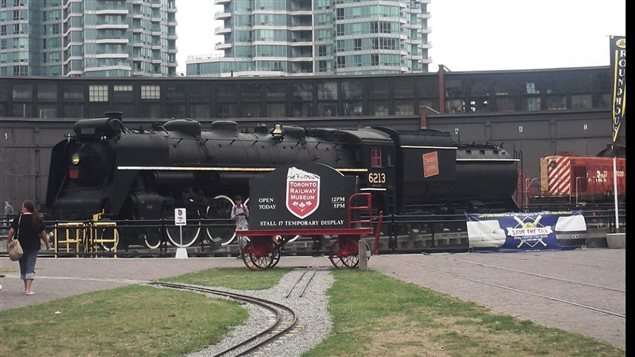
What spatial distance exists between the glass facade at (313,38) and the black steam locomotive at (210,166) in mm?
92364

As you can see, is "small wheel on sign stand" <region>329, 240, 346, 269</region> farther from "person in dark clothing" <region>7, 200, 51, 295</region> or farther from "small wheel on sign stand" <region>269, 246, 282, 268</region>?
"person in dark clothing" <region>7, 200, 51, 295</region>

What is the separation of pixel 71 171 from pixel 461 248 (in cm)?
1323

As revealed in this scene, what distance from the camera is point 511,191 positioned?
40.0 meters

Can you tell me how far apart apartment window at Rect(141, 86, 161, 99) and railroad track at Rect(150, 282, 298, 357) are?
35.7 metres

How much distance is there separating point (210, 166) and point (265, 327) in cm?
1805

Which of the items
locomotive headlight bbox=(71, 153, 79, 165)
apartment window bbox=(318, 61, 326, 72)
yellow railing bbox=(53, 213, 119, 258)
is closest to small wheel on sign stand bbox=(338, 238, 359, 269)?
yellow railing bbox=(53, 213, 119, 258)

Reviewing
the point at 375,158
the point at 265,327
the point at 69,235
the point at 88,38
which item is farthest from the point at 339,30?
the point at 265,327

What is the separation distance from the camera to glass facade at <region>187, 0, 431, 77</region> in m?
128

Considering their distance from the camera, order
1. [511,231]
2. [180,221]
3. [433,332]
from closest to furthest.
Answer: [433,332], [180,221], [511,231]

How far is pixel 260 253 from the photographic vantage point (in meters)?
21.8

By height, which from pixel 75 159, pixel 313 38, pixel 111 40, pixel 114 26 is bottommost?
pixel 75 159

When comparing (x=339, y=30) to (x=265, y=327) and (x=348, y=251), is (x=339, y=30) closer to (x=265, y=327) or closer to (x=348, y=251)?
(x=348, y=251)

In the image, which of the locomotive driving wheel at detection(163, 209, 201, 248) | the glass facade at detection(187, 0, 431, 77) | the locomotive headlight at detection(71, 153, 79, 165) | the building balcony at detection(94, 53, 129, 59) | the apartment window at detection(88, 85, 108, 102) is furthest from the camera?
the building balcony at detection(94, 53, 129, 59)

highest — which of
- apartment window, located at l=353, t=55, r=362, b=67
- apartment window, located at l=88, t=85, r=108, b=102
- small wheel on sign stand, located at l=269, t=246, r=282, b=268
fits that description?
apartment window, located at l=353, t=55, r=362, b=67
